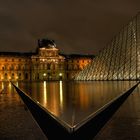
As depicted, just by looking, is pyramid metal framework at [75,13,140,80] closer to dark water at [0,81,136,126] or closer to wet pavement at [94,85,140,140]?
dark water at [0,81,136,126]

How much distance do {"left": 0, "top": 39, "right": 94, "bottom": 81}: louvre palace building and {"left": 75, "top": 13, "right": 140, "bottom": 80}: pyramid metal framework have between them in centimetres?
4877

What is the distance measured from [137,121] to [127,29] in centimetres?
4005

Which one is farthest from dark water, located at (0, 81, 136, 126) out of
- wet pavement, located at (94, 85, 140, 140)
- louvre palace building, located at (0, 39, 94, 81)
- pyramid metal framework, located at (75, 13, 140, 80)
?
louvre palace building, located at (0, 39, 94, 81)

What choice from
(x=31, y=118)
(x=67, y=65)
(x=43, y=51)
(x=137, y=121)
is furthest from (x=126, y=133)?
(x=67, y=65)

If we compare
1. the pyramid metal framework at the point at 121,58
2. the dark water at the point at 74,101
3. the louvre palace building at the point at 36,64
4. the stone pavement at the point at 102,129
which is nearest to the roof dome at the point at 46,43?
the louvre palace building at the point at 36,64

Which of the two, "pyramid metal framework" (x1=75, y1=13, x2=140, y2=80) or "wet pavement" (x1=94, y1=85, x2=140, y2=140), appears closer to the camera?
"wet pavement" (x1=94, y1=85, x2=140, y2=140)

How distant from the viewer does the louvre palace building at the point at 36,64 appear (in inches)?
3821

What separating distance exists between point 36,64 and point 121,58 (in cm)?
5990

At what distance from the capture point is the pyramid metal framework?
39000 mm

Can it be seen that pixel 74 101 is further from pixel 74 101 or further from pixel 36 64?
pixel 36 64

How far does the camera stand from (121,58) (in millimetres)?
41438

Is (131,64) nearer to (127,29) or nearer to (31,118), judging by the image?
(127,29)

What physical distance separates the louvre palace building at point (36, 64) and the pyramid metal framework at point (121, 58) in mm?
48771

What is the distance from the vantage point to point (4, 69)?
9694 cm
